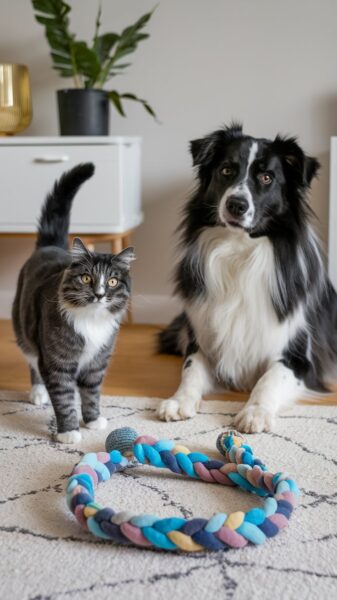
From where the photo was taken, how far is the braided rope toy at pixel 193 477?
1.20 metres

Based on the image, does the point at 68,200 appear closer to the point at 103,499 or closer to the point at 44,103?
the point at 103,499

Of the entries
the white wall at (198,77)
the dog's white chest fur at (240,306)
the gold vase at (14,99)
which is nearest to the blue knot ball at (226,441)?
the dog's white chest fur at (240,306)

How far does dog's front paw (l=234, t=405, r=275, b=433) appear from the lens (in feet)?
5.95

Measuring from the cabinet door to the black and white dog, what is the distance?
24.1 inches

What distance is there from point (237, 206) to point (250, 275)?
0.25 m

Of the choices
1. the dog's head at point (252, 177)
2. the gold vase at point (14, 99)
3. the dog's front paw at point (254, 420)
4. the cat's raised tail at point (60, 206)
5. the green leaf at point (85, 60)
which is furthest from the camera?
the gold vase at point (14, 99)

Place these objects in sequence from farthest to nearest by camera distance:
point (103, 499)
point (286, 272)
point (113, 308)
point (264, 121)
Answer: point (264, 121)
point (286, 272)
point (113, 308)
point (103, 499)

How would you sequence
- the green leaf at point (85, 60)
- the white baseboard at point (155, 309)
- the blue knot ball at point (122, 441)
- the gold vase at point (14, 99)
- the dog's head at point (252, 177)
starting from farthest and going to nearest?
the white baseboard at point (155, 309) < the gold vase at point (14, 99) < the green leaf at point (85, 60) < the dog's head at point (252, 177) < the blue knot ball at point (122, 441)

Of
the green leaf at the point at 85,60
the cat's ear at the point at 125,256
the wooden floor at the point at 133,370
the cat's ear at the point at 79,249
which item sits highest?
the green leaf at the point at 85,60

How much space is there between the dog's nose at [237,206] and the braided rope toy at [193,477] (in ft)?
2.03

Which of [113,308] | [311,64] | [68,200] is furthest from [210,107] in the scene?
[113,308]

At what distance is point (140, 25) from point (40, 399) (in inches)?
61.8

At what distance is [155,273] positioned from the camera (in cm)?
325

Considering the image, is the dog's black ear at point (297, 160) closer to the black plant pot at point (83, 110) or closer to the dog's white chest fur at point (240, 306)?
the dog's white chest fur at point (240, 306)
